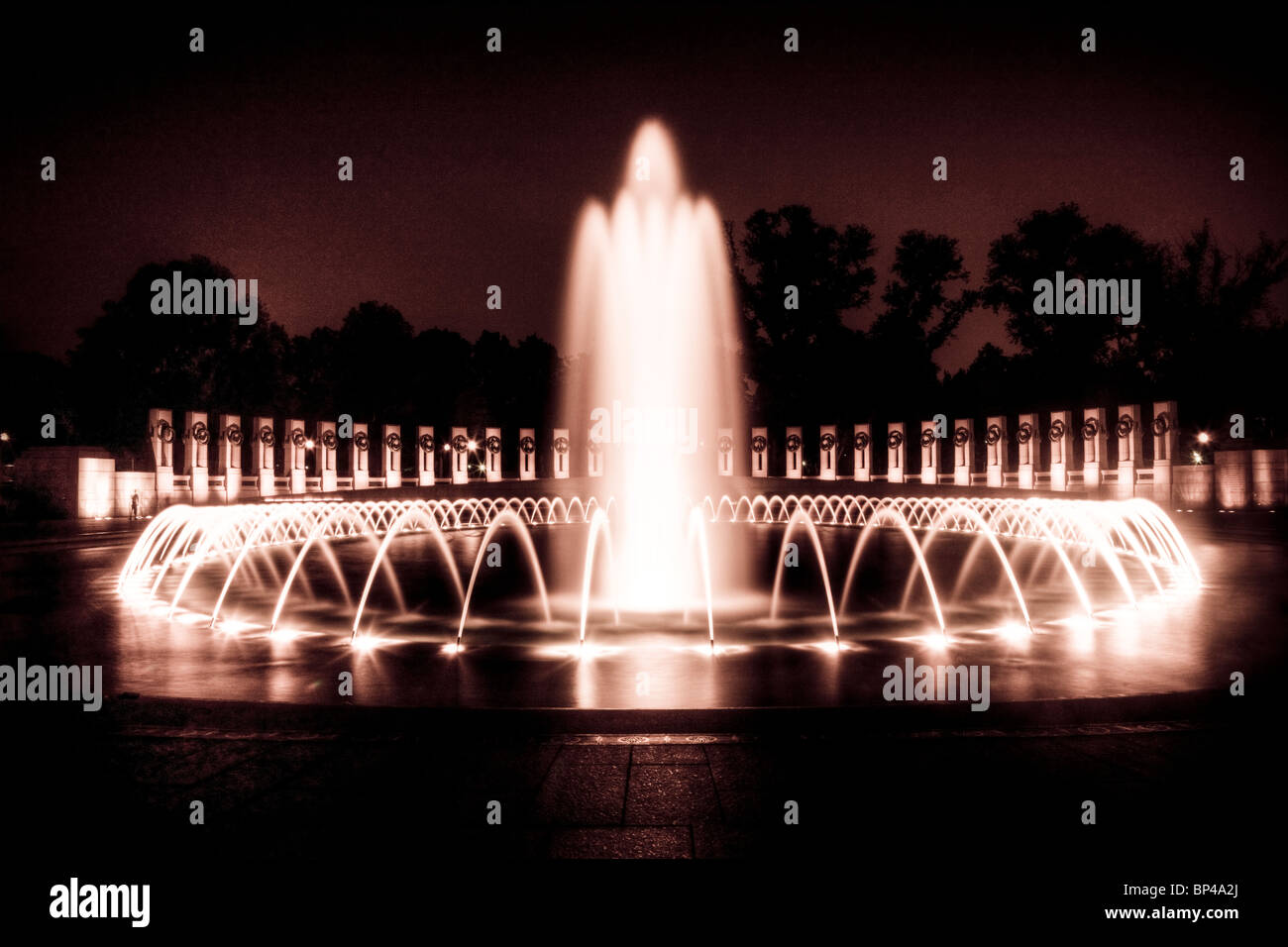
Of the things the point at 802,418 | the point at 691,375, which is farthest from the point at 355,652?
the point at 802,418

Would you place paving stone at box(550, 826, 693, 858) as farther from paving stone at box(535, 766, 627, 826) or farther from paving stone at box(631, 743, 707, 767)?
paving stone at box(631, 743, 707, 767)

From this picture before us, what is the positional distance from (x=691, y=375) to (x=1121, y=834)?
696 inches

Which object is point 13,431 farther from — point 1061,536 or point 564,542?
point 1061,536

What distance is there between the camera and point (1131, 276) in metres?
56.7
